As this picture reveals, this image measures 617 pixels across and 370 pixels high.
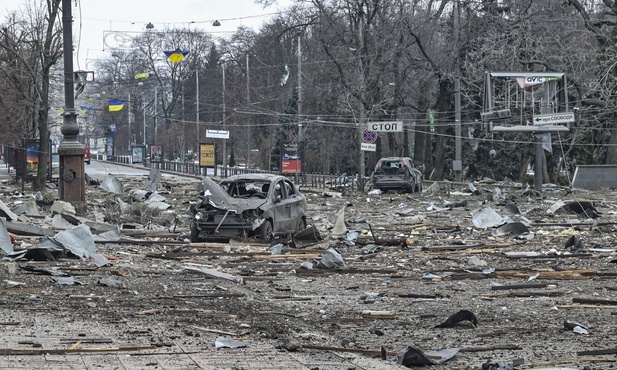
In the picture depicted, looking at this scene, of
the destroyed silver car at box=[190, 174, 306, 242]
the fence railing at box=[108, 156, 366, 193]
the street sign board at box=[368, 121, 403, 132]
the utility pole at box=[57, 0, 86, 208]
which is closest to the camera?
the destroyed silver car at box=[190, 174, 306, 242]

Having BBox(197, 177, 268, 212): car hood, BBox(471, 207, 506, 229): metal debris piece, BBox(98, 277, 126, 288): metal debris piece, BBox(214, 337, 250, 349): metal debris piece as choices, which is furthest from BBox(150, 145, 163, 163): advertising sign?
BBox(214, 337, 250, 349): metal debris piece

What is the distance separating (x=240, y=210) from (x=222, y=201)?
48 cm

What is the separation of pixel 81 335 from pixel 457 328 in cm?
386

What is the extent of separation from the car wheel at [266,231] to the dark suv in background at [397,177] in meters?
25.4

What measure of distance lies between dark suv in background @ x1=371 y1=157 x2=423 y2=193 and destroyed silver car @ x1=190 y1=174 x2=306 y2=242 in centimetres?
2448

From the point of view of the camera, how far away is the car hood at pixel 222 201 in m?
20.1

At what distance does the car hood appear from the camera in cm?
2006

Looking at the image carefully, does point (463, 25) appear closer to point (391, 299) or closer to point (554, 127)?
point (554, 127)

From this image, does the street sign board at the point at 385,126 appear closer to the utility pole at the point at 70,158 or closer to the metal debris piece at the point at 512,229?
the utility pole at the point at 70,158

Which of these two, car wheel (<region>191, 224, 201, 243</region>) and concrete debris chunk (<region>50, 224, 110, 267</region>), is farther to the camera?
car wheel (<region>191, 224, 201, 243</region>)

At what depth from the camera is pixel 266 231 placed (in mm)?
20188

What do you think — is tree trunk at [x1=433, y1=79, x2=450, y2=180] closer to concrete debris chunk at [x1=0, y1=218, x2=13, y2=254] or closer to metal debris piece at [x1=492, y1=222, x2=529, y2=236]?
metal debris piece at [x1=492, y1=222, x2=529, y2=236]

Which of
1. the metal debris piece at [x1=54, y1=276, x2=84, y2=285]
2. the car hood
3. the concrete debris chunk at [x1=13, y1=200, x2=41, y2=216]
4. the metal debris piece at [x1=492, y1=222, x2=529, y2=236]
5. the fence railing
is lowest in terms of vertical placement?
the fence railing

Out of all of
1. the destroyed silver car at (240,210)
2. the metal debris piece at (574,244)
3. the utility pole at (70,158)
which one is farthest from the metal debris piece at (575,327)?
the utility pole at (70,158)
